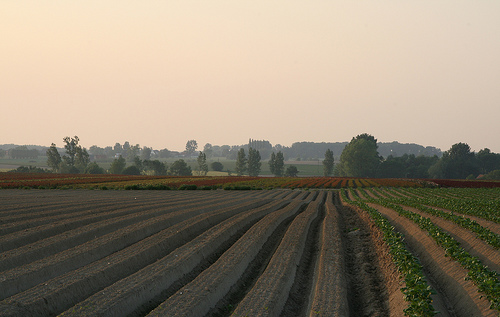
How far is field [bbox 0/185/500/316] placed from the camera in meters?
9.92

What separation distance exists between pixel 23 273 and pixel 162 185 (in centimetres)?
4779

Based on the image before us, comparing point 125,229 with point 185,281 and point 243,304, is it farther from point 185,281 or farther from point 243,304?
point 243,304

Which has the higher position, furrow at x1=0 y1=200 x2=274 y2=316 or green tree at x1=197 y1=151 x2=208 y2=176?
green tree at x1=197 y1=151 x2=208 y2=176

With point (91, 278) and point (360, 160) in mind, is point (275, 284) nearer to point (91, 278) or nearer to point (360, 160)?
point (91, 278)

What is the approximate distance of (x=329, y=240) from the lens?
19031 mm

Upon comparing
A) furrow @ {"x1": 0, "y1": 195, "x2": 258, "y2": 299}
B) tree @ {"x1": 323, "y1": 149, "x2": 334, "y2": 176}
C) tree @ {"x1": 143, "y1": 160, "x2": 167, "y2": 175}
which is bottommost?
furrow @ {"x1": 0, "y1": 195, "x2": 258, "y2": 299}

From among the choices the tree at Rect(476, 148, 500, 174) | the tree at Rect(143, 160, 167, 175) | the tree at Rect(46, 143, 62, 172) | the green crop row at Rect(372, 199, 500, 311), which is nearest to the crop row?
the green crop row at Rect(372, 199, 500, 311)

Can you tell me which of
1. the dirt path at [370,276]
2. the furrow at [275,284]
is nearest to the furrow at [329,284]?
the dirt path at [370,276]

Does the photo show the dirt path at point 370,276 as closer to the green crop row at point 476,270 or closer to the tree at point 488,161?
the green crop row at point 476,270

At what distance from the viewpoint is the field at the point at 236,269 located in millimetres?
9922

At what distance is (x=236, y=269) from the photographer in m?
13.5

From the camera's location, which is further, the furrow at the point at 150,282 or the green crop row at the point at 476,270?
the furrow at the point at 150,282

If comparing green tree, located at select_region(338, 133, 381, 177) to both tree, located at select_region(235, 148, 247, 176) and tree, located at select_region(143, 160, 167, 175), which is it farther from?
tree, located at select_region(143, 160, 167, 175)

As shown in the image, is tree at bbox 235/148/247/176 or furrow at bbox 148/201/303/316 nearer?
furrow at bbox 148/201/303/316
